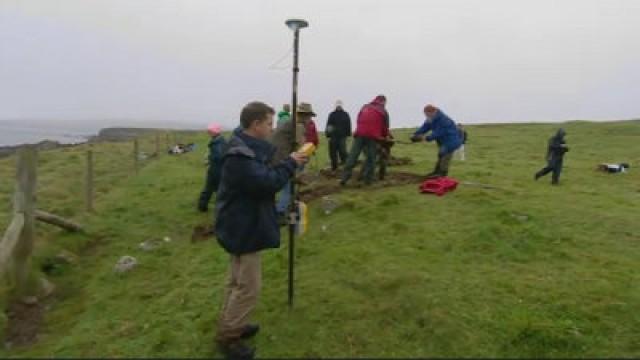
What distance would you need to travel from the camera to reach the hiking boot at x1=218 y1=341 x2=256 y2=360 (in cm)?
818

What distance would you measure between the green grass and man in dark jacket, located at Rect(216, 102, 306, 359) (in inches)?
30.4

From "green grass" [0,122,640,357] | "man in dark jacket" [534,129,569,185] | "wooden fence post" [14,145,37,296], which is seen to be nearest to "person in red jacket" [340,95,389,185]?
"green grass" [0,122,640,357]

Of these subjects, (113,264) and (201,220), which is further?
(201,220)

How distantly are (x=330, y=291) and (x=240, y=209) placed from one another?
111 inches

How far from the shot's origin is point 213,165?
16.8m

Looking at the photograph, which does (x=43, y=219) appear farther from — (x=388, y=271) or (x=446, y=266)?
(x=446, y=266)

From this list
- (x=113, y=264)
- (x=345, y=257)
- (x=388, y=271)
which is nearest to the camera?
(x=388, y=271)

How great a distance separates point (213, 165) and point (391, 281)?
7636 millimetres

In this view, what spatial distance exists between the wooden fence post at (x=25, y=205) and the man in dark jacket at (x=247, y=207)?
13.9 feet

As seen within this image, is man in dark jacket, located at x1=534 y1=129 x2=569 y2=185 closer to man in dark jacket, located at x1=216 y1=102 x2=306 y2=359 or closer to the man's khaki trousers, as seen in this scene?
man in dark jacket, located at x1=216 y1=102 x2=306 y2=359

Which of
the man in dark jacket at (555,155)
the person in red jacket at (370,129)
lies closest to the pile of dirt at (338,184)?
the person in red jacket at (370,129)

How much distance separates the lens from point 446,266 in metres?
11.3

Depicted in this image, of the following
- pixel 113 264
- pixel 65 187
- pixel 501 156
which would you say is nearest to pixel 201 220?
pixel 113 264

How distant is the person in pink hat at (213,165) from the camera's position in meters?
16.4
